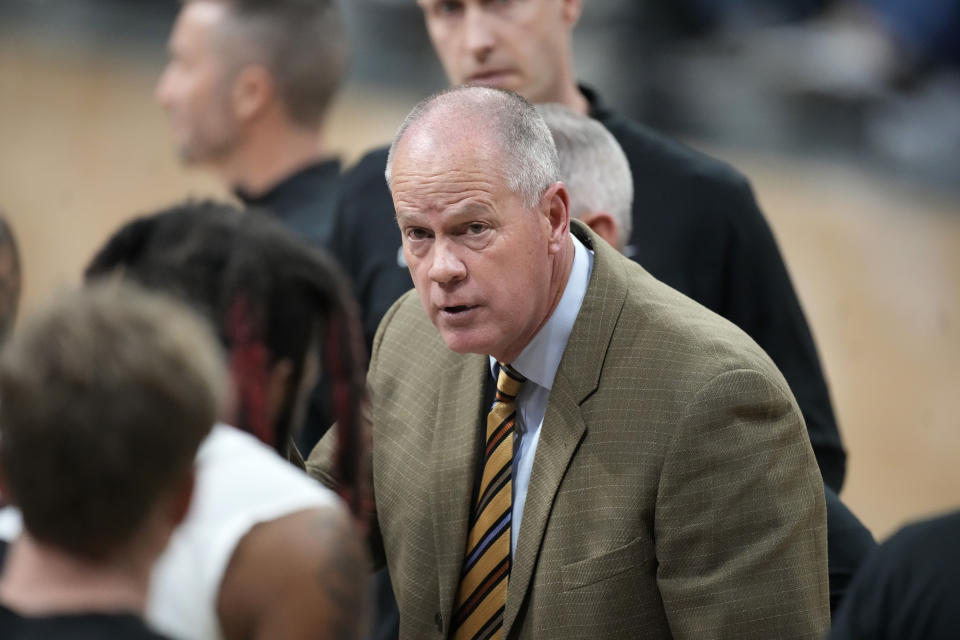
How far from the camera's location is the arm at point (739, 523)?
6.54 ft

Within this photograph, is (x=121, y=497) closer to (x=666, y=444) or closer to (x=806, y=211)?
(x=666, y=444)

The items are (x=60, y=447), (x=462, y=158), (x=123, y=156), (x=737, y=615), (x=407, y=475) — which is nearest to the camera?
(x=60, y=447)

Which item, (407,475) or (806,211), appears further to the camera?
(806,211)

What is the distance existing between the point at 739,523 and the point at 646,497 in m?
0.14

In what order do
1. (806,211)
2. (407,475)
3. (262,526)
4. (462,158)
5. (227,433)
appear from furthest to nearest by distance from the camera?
1. (806,211)
2. (407,475)
3. (462,158)
4. (227,433)
5. (262,526)

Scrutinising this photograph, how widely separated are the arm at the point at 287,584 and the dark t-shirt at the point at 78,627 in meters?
0.20

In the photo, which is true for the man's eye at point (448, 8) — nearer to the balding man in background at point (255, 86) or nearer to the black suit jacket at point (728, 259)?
the black suit jacket at point (728, 259)

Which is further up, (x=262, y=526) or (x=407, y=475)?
(x=262, y=526)

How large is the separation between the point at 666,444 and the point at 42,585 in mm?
973

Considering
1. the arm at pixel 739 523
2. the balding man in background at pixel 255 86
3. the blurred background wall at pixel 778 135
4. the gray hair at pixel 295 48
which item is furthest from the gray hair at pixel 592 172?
the blurred background wall at pixel 778 135

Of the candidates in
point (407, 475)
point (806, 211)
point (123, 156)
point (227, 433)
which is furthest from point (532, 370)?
point (123, 156)

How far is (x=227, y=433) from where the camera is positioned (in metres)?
1.66

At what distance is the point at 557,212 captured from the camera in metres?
2.24

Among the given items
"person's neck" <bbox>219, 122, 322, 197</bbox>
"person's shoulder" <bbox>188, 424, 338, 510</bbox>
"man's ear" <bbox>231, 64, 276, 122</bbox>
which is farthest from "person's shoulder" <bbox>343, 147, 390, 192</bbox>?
"person's shoulder" <bbox>188, 424, 338, 510</bbox>
